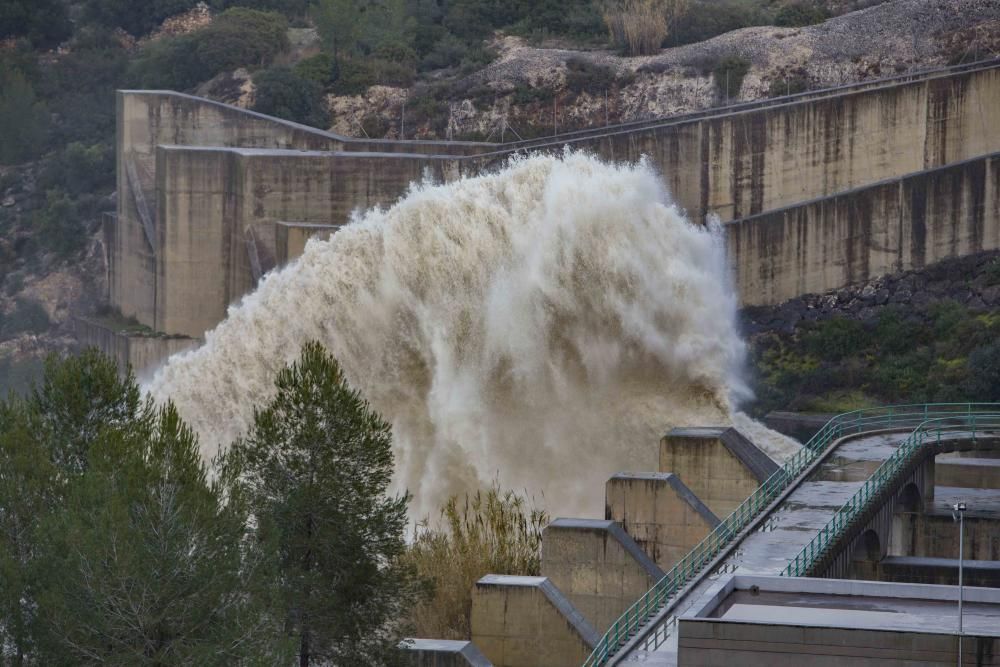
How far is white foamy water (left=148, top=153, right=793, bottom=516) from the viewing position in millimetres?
40375

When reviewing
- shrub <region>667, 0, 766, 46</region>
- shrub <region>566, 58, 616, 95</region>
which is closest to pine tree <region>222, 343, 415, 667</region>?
shrub <region>566, 58, 616, 95</region>

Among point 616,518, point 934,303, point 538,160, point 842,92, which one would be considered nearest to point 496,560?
point 616,518

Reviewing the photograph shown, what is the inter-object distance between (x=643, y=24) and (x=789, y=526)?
49220mm

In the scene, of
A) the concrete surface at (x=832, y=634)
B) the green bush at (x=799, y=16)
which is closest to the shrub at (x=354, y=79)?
the green bush at (x=799, y=16)

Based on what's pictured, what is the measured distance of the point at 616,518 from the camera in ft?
103

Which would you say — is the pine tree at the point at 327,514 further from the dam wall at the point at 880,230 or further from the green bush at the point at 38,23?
the green bush at the point at 38,23

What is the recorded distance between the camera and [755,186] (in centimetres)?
5456

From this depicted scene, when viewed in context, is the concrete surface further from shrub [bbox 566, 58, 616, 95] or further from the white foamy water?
shrub [bbox 566, 58, 616, 95]

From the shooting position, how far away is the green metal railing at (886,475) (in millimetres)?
27516

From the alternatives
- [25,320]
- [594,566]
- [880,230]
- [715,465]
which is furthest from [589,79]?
[594,566]

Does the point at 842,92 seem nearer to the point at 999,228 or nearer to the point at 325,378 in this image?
the point at 999,228

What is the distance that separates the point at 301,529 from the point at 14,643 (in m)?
3.61

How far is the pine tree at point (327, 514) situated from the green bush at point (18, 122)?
59791 millimetres

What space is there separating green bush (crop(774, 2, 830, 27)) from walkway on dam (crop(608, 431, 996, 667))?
128 ft
